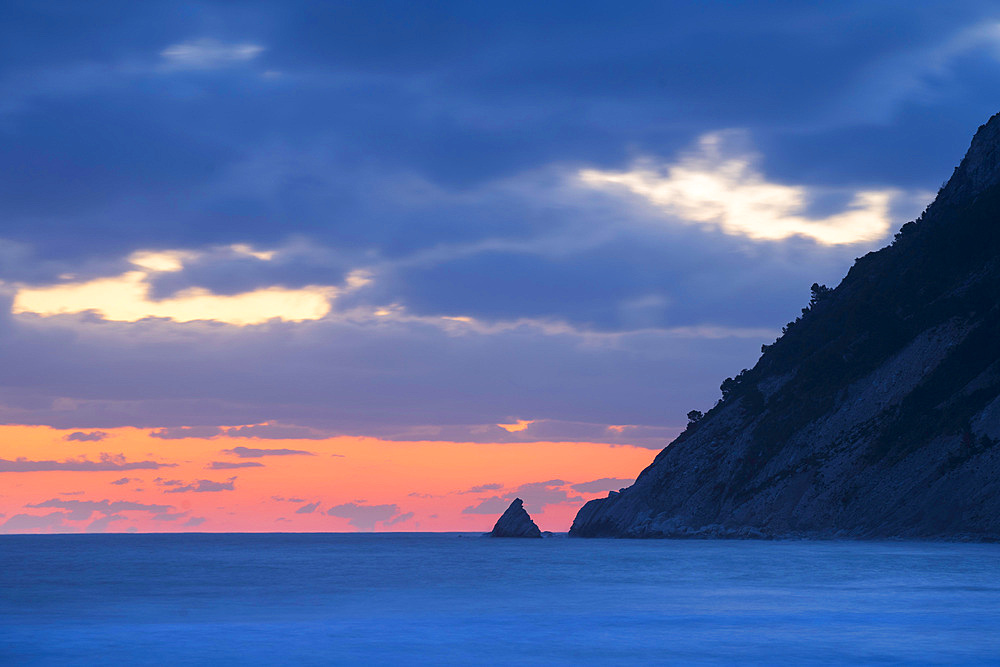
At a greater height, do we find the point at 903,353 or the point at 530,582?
the point at 903,353

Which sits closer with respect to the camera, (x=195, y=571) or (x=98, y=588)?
(x=98, y=588)

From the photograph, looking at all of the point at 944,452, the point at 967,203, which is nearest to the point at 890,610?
the point at 944,452

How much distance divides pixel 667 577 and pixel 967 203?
85.7 meters

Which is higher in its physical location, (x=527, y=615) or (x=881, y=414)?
(x=881, y=414)

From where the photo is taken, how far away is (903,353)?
120812mm

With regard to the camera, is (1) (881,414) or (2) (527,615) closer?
(2) (527,615)

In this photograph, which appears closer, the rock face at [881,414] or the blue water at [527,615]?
the blue water at [527,615]

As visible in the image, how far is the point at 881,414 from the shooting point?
4621 inches

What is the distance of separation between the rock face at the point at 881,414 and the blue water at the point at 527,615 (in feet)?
90.4

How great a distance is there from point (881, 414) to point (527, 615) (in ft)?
281

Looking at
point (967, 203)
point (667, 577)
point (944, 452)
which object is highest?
point (967, 203)

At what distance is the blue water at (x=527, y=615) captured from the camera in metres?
30.0

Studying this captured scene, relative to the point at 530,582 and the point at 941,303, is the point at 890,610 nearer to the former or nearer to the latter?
the point at 530,582

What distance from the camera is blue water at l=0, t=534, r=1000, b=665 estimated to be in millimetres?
30047
